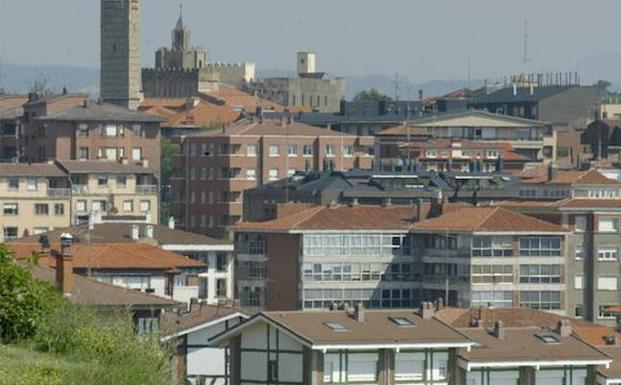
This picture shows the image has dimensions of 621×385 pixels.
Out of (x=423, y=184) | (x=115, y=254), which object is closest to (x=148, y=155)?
(x=423, y=184)

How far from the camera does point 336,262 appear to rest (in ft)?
283

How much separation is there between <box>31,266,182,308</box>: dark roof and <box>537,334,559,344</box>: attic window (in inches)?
315

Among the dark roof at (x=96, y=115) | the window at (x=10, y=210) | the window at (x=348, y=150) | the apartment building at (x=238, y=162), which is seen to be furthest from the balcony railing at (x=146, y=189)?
the window at (x=348, y=150)

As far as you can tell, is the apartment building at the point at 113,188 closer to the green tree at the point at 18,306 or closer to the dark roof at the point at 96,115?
the dark roof at the point at 96,115

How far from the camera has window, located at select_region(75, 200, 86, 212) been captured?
112m

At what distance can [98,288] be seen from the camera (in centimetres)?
4516

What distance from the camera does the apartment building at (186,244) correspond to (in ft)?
270

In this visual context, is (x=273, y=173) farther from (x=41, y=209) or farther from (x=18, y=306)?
(x=18, y=306)

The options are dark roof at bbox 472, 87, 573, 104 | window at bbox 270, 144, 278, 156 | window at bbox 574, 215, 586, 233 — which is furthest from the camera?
dark roof at bbox 472, 87, 573, 104

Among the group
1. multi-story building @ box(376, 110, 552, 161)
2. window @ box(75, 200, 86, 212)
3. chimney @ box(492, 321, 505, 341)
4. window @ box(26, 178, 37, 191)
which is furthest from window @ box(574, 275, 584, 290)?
multi-story building @ box(376, 110, 552, 161)

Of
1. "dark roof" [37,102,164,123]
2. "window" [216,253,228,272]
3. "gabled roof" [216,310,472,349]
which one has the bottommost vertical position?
"window" [216,253,228,272]

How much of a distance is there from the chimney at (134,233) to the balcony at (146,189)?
3132 cm

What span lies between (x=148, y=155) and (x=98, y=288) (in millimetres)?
87357

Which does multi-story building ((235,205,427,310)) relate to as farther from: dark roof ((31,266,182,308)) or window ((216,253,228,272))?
dark roof ((31,266,182,308))
